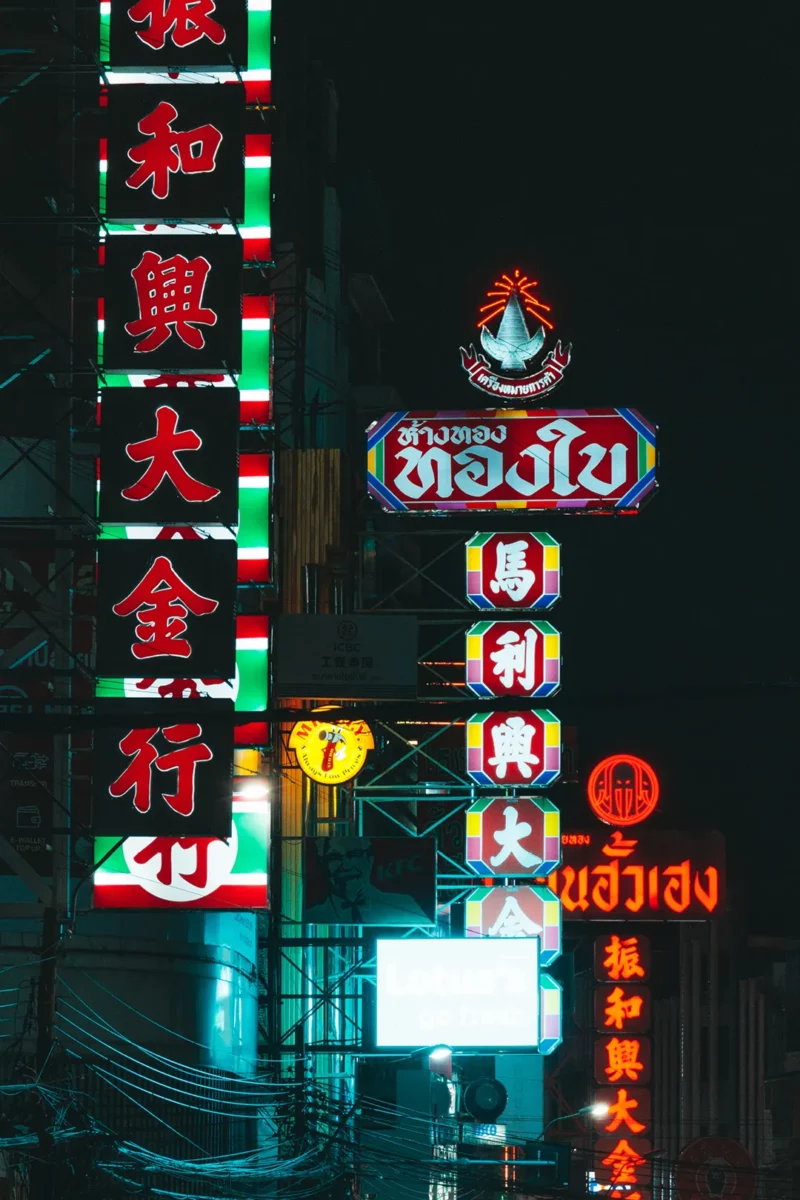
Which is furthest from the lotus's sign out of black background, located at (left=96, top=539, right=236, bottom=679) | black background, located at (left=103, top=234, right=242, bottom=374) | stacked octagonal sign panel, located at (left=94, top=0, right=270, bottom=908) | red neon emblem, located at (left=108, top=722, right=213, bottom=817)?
red neon emblem, located at (left=108, top=722, right=213, bottom=817)

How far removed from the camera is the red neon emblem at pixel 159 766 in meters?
24.0

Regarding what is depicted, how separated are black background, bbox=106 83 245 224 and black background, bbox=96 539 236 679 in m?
4.50

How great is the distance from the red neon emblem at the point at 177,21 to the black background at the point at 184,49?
59 millimetres

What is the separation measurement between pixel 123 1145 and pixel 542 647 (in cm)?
1608

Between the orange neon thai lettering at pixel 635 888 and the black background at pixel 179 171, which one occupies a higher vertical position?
the black background at pixel 179 171

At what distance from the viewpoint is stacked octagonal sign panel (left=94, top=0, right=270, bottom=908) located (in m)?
24.1

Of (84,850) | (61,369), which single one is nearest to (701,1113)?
(84,850)

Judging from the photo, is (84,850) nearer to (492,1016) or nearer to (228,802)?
(228,802)

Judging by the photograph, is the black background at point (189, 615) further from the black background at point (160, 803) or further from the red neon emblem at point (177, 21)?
the red neon emblem at point (177, 21)

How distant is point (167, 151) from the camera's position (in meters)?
25.7

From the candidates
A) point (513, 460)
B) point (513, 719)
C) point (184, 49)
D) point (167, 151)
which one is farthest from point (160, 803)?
point (513, 460)

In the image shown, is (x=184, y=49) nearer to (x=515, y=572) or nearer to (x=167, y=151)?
(x=167, y=151)

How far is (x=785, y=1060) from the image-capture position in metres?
50.3

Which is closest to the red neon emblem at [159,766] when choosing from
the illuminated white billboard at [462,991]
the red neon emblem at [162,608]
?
the red neon emblem at [162,608]
